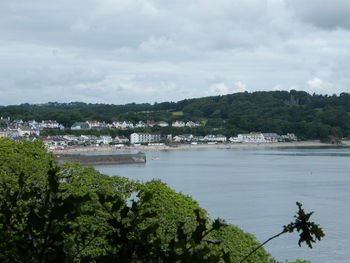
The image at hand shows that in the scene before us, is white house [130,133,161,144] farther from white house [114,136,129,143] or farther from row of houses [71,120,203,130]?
row of houses [71,120,203,130]

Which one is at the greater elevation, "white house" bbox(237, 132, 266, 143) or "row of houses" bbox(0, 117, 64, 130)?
"row of houses" bbox(0, 117, 64, 130)

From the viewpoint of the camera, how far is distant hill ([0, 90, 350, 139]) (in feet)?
459

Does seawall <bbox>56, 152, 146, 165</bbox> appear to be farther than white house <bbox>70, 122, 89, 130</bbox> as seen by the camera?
Result: No

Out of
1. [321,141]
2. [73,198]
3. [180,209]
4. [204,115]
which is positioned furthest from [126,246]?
[204,115]

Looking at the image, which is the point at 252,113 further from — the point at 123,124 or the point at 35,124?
the point at 35,124

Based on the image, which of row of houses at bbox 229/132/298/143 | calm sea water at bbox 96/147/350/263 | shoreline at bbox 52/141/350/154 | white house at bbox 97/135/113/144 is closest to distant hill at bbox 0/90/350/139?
row of houses at bbox 229/132/298/143

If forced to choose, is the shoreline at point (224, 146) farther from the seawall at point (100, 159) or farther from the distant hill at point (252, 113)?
the seawall at point (100, 159)

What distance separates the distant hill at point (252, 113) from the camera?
140000mm

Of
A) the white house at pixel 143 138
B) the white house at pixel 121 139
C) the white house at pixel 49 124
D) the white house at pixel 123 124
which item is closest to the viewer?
the white house at pixel 121 139

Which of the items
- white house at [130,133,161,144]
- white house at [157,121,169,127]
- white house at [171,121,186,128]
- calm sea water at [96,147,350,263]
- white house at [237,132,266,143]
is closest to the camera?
calm sea water at [96,147,350,263]

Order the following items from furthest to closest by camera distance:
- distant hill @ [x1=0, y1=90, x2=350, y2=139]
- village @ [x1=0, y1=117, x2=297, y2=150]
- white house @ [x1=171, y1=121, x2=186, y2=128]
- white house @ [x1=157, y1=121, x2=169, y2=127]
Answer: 1. white house @ [x1=171, y1=121, x2=186, y2=128]
2. white house @ [x1=157, y1=121, x2=169, y2=127]
3. distant hill @ [x1=0, y1=90, x2=350, y2=139]
4. village @ [x1=0, y1=117, x2=297, y2=150]

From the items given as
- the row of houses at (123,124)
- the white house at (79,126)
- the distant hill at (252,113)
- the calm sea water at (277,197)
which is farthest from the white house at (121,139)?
the calm sea water at (277,197)

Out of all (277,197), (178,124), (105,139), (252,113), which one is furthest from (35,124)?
(277,197)

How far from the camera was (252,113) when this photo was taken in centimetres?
16150
